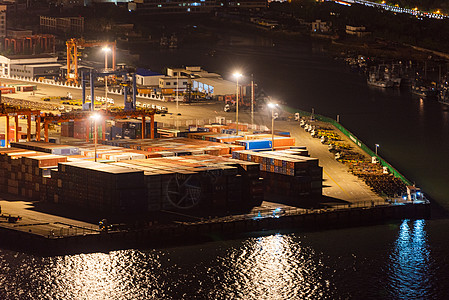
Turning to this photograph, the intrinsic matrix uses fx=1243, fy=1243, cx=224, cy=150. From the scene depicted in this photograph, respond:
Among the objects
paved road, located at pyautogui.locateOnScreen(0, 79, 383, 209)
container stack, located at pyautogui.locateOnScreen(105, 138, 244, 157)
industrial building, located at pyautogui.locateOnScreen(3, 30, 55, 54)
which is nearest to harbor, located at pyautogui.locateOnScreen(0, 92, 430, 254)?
paved road, located at pyautogui.locateOnScreen(0, 79, 383, 209)

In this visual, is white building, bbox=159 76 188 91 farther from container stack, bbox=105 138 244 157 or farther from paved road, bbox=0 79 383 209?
container stack, bbox=105 138 244 157

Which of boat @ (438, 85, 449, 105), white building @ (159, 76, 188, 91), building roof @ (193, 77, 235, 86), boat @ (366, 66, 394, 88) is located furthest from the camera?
boat @ (366, 66, 394, 88)

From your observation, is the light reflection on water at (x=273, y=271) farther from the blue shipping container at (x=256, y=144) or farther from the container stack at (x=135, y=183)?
the blue shipping container at (x=256, y=144)

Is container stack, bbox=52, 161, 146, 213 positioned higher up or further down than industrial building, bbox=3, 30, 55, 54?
further down

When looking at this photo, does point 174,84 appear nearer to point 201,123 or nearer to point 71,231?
point 201,123

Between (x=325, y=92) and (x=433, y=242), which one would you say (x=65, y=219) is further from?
(x=325, y=92)

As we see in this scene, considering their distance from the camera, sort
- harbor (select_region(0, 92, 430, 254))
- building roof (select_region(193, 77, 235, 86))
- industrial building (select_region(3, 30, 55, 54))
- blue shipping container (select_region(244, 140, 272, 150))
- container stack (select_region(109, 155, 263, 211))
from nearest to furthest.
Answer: harbor (select_region(0, 92, 430, 254)) → container stack (select_region(109, 155, 263, 211)) → blue shipping container (select_region(244, 140, 272, 150)) → building roof (select_region(193, 77, 235, 86)) → industrial building (select_region(3, 30, 55, 54))

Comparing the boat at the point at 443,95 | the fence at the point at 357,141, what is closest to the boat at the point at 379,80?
the boat at the point at 443,95
